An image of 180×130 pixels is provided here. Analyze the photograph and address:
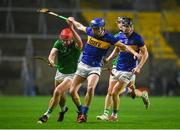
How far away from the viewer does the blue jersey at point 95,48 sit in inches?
720

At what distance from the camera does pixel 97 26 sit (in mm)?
18000

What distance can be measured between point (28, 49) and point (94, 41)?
23.1 metres

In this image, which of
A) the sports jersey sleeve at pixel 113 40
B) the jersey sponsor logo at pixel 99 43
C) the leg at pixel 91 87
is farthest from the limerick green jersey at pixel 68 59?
the sports jersey sleeve at pixel 113 40

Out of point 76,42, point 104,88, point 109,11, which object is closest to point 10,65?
point 104,88

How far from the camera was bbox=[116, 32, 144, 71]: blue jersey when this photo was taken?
19.3 metres

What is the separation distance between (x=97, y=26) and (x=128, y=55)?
1997mm

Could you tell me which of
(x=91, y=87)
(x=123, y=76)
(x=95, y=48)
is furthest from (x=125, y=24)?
(x=91, y=87)

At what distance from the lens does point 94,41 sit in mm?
18344

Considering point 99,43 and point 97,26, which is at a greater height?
point 97,26

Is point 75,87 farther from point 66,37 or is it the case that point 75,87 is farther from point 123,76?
point 123,76

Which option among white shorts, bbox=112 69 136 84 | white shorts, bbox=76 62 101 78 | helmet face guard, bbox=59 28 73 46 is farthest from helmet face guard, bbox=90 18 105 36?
white shorts, bbox=112 69 136 84

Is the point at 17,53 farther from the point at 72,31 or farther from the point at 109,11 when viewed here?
the point at 72,31

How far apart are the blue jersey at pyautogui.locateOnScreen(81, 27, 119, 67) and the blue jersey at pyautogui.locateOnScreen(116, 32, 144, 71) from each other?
3.56ft

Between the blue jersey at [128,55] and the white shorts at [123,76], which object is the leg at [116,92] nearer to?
the white shorts at [123,76]
